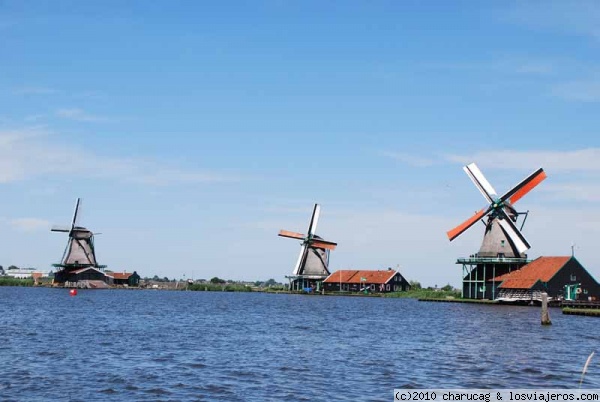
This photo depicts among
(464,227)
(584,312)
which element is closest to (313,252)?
(464,227)

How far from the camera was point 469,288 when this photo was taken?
99.3 m

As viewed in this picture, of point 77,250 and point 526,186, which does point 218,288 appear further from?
point 526,186

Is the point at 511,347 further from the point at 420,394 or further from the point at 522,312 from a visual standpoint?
the point at 522,312

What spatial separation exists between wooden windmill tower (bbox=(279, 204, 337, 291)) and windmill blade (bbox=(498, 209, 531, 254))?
154 ft

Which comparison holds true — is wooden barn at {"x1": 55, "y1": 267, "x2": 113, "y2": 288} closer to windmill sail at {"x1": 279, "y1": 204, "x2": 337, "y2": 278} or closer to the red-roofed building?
the red-roofed building

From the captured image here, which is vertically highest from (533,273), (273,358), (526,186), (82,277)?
(526,186)

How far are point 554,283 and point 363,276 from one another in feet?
184

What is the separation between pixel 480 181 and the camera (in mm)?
96750

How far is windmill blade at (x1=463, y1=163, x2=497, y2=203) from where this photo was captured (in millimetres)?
94938

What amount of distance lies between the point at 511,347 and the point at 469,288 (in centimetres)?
5981

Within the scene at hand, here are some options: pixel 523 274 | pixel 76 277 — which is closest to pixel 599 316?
pixel 523 274

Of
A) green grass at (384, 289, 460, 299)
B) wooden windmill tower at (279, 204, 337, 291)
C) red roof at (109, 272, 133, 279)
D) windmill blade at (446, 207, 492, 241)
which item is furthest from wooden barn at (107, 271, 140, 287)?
windmill blade at (446, 207, 492, 241)

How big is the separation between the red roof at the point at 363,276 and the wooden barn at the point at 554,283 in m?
47.0

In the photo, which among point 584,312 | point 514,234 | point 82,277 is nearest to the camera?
point 584,312
